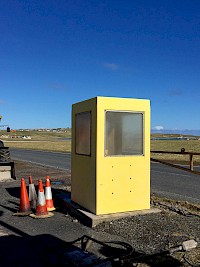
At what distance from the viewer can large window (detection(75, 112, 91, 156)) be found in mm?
7117

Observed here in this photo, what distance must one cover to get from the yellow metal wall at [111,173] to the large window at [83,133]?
15 cm

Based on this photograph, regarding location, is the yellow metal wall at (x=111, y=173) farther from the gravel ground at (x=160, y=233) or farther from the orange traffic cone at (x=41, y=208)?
the orange traffic cone at (x=41, y=208)

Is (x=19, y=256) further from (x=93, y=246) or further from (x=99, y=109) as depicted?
(x=99, y=109)

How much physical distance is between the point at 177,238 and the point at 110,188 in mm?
1787

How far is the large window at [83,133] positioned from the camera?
7117 millimetres

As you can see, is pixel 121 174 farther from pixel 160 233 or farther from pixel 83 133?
pixel 160 233

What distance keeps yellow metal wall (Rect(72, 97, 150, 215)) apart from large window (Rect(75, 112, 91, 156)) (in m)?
0.15

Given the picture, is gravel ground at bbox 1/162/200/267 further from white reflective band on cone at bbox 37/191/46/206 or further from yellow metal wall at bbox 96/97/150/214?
white reflective band on cone at bbox 37/191/46/206

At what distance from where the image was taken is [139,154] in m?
7.14

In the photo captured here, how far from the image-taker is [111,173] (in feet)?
22.2

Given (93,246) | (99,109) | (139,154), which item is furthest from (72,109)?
(93,246)

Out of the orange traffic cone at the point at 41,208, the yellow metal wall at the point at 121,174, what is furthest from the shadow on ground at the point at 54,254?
the yellow metal wall at the point at 121,174

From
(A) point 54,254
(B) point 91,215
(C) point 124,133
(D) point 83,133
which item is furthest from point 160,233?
(D) point 83,133

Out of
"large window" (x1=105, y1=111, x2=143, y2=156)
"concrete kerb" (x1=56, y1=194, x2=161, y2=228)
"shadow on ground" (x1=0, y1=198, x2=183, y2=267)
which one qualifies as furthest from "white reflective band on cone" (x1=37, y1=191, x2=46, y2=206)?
"large window" (x1=105, y1=111, x2=143, y2=156)
